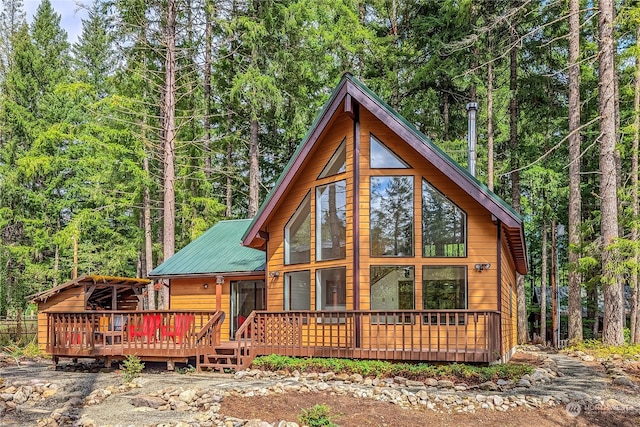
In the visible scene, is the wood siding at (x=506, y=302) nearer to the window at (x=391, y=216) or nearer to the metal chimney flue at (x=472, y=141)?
the metal chimney flue at (x=472, y=141)

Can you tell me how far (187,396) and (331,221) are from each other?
5295 mm

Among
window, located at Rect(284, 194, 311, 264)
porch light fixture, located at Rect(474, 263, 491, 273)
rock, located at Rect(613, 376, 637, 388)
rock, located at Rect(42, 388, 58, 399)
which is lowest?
rock, located at Rect(42, 388, 58, 399)

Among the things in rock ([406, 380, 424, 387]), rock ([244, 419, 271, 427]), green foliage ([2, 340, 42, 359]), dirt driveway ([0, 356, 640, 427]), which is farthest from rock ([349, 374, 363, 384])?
green foliage ([2, 340, 42, 359])

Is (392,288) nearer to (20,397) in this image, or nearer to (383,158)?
(383,158)

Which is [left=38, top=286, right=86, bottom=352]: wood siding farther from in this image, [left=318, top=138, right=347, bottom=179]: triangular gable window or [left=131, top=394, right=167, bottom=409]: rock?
[left=318, top=138, right=347, bottom=179]: triangular gable window

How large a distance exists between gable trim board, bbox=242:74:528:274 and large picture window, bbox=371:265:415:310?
209 centimetres

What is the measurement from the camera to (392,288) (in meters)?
11.5

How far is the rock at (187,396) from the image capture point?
26.8 ft

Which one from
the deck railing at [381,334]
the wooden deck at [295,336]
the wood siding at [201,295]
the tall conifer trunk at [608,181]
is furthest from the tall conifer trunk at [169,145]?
the tall conifer trunk at [608,181]

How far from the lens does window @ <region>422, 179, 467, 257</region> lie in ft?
37.6

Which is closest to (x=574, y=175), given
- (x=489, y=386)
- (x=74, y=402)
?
(x=489, y=386)

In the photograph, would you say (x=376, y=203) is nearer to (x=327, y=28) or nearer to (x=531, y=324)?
(x=327, y=28)

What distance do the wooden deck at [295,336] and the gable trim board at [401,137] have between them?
2103 millimetres

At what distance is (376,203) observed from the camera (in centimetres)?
1173
